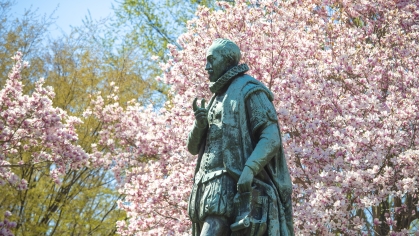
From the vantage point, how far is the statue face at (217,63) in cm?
496

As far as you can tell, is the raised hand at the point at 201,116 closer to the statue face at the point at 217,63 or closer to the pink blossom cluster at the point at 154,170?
the statue face at the point at 217,63

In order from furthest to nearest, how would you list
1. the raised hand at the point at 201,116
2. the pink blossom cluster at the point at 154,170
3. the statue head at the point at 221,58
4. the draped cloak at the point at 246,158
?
the pink blossom cluster at the point at 154,170, the statue head at the point at 221,58, the raised hand at the point at 201,116, the draped cloak at the point at 246,158

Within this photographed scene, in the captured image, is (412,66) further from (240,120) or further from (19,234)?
→ (19,234)

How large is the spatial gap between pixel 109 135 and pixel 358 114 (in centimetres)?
695

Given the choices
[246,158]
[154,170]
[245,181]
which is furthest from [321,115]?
[245,181]

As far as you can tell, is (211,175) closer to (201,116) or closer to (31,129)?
(201,116)

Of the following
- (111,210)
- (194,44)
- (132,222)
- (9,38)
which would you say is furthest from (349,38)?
(9,38)

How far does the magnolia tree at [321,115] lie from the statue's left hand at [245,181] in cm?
514

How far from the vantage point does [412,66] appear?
1153 cm

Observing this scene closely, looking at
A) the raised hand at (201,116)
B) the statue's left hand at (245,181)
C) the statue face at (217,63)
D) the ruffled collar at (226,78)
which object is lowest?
the statue's left hand at (245,181)

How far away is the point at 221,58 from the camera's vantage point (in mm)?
4961

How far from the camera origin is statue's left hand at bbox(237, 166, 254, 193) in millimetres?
4406

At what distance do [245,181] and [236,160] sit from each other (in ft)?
0.84

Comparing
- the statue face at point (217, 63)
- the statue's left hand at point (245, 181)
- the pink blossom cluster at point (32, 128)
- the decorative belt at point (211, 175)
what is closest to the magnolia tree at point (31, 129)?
A: the pink blossom cluster at point (32, 128)
